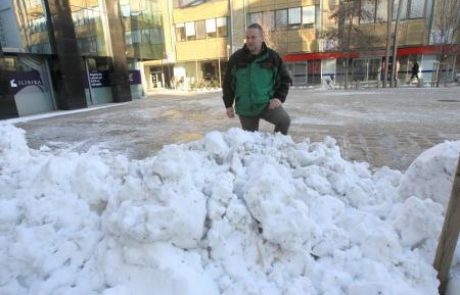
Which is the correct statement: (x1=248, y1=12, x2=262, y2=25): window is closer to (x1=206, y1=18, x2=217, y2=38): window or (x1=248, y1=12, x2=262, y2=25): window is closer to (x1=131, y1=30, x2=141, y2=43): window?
(x1=206, y1=18, x2=217, y2=38): window

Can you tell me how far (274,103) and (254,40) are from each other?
2.47 ft

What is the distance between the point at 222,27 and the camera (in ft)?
106

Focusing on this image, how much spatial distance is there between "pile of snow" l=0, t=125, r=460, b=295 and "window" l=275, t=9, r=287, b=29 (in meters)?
29.5

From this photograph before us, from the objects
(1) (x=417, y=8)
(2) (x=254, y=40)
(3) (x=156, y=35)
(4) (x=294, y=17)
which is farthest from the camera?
(4) (x=294, y=17)

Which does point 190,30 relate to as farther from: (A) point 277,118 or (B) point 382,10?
(A) point 277,118

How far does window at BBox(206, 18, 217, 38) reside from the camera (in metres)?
32.8

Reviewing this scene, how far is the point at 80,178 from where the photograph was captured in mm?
2639

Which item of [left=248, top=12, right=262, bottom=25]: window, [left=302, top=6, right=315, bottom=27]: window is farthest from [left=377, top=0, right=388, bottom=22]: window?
[left=248, top=12, right=262, bottom=25]: window

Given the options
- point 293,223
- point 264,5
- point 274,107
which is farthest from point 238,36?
point 293,223

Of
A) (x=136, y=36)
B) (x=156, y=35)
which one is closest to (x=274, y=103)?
(x=136, y=36)

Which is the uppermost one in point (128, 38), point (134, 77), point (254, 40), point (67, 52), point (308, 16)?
point (308, 16)

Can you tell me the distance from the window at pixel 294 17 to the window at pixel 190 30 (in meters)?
10.1

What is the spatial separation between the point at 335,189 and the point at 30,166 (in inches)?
116

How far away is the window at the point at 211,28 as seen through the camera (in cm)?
3281
